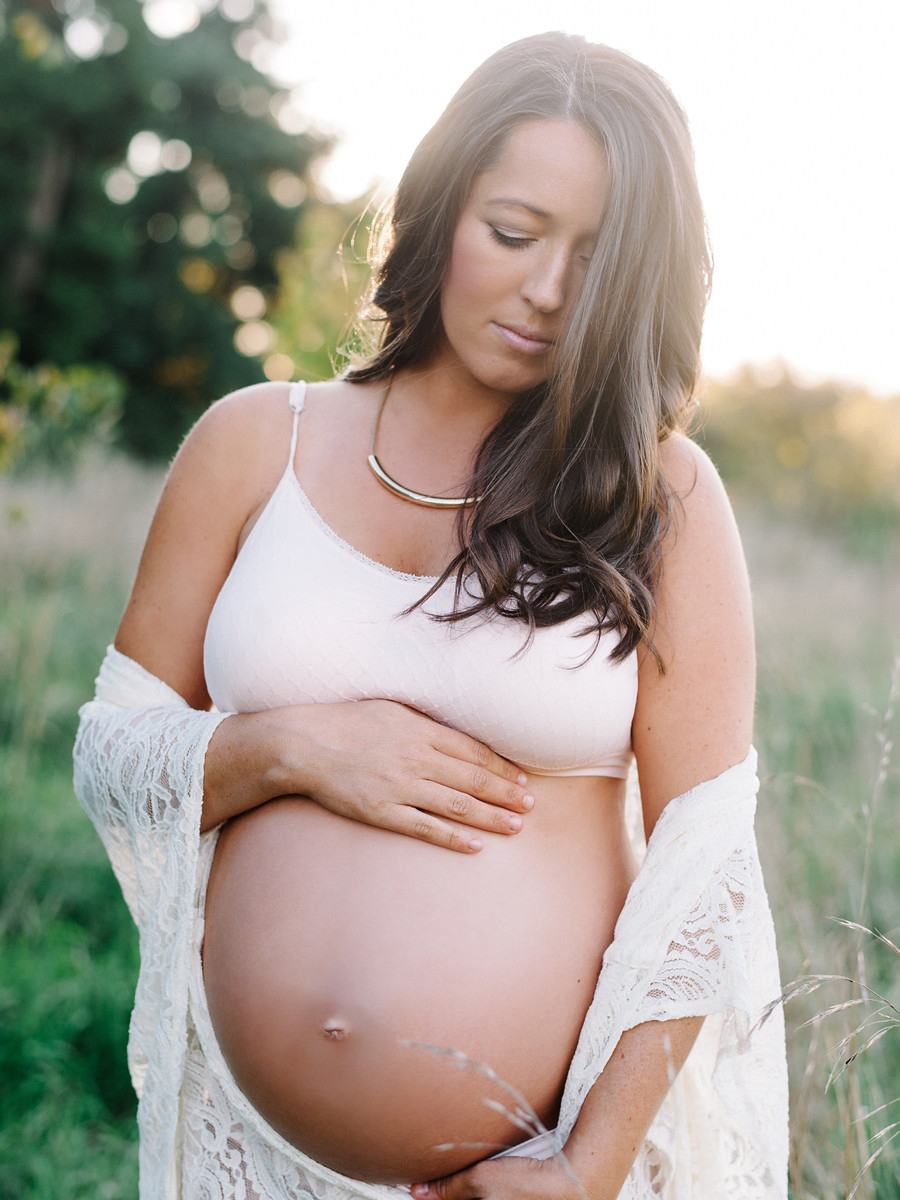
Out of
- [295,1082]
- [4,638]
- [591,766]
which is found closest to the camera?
[295,1082]

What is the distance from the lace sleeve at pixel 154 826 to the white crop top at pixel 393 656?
0.42ft

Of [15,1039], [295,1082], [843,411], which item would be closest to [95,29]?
[843,411]

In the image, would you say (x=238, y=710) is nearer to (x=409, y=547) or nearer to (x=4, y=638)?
(x=409, y=547)

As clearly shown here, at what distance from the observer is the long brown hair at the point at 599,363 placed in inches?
58.5

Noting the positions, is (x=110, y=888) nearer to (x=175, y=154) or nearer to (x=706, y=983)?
(x=706, y=983)

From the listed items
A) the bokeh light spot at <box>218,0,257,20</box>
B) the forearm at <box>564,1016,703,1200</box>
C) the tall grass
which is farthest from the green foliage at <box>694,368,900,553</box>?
the bokeh light spot at <box>218,0,257,20</box>

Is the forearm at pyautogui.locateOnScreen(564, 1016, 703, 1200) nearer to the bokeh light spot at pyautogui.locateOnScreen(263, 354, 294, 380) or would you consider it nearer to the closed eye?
the closed eye

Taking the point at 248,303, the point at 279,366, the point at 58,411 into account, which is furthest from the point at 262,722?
the point at 279,366

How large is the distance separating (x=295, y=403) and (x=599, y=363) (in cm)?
53

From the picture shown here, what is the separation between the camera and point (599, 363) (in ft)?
5.06

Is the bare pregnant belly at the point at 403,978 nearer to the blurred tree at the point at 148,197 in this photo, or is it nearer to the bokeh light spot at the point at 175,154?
the blurred tree at the point at 148,197

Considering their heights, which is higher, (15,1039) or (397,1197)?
Answer: (397,1197)

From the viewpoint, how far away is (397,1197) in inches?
57.1

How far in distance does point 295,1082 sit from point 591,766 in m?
0.61
